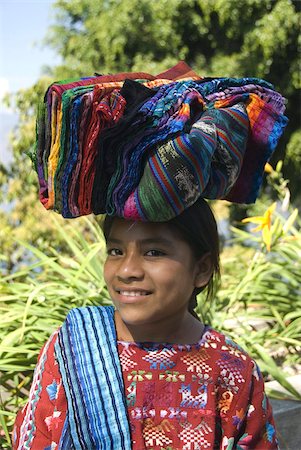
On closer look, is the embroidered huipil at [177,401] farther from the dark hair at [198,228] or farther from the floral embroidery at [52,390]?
the dark hair at [198,228]

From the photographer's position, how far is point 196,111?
1717mm

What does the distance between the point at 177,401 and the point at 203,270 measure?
36 centimetres

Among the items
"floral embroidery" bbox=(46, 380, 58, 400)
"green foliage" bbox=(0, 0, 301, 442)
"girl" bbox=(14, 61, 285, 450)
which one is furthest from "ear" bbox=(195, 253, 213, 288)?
"green foliage" bbox=(0, 0, 301, 442)

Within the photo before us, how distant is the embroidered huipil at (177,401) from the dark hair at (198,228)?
26 cm

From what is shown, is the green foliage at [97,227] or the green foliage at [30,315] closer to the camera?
the green foliage at [30,315]

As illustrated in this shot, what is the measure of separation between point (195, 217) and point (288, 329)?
184 cm

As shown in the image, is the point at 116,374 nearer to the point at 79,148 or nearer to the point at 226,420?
the point at 226,420

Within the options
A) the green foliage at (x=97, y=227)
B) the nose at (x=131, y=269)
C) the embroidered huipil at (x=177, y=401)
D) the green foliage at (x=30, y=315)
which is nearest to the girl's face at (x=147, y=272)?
the nose at (x=131, y=269)

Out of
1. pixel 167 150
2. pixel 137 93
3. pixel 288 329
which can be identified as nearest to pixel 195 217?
pixel 167 150

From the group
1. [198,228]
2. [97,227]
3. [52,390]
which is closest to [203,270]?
[198,228]

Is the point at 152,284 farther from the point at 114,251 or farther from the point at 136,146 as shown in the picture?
the point at 136,146

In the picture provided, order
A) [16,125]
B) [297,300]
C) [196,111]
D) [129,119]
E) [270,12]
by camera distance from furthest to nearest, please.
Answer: [270,12] → [16,125] → [297,300] → [196,111] → [129,119]

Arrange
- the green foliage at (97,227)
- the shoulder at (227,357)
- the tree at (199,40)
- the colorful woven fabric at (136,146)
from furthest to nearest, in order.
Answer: the tree at (199,40), the green foliage at (97,227), the shoulder at (227,357), the colorful woven fabric at (136,146)

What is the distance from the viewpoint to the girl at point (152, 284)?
5.27 feet
